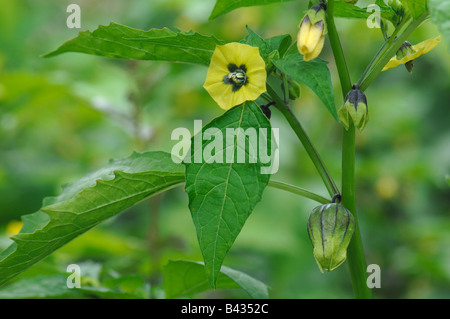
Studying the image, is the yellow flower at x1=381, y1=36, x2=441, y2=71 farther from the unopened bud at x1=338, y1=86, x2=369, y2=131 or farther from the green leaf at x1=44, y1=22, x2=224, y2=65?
the green leaf at x1=44, y1=22, x2=224, y2=65

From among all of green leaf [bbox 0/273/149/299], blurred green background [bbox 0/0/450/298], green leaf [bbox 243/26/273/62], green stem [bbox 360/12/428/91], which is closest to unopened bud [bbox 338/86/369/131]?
green stem [bbox 360/12/428/91]

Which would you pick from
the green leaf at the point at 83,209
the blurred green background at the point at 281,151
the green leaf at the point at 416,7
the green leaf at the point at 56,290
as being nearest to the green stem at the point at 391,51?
the green leaf at the point at 416,7

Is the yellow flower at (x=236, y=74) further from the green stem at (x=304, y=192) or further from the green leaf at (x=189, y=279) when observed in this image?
the green leaf at (x=189, y=279)

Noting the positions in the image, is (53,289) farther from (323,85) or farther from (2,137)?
(2,137)

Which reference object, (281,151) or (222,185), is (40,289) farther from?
(281,151)
